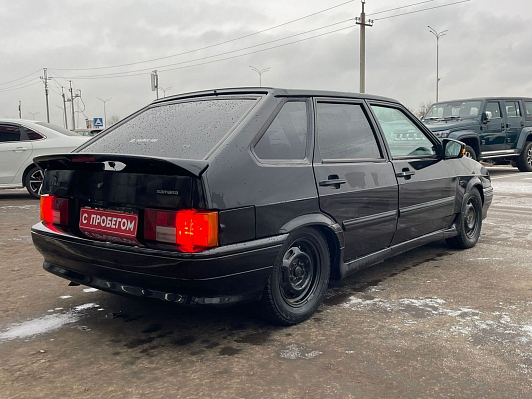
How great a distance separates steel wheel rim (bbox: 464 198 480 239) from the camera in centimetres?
552

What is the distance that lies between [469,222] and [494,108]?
9.34 meters

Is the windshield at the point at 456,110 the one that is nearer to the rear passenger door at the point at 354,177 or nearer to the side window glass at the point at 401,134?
the side window glass at the point at 401,134

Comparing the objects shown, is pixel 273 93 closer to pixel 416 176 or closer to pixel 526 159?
pixel 416 176

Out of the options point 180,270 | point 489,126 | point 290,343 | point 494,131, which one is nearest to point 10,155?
point 180,270

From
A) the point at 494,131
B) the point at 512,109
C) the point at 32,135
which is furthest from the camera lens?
the point at 512,109

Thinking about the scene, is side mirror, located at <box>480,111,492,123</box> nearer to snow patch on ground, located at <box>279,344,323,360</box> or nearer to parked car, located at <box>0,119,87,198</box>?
parked car, located at <box>0,119,87,198</box>

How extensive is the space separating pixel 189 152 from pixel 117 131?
3.32 ft

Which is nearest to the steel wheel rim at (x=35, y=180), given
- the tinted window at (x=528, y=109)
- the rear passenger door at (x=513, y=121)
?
the rear passenger door at (x=513, y=121)

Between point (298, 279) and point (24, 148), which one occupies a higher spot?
point (24, 148)

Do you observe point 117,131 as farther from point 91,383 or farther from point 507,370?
point 507,370

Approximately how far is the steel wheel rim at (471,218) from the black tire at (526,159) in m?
10.2

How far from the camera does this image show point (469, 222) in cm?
561

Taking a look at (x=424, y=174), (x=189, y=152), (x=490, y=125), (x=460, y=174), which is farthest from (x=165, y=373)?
(x=490, y=125)

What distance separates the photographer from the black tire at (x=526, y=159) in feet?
48.1
